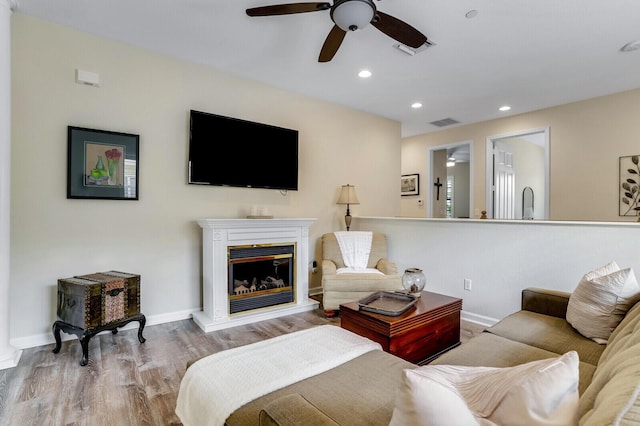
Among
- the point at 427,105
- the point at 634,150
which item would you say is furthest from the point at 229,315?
the point at 634,150

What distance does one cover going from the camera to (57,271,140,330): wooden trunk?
8.11 ft

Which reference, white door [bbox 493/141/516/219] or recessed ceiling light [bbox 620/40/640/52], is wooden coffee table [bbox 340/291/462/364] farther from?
white door [bbox 493/141/516/219]

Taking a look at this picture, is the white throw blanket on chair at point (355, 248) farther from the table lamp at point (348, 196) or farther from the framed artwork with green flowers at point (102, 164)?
the framed artwork with green flowers at point (102, 164)

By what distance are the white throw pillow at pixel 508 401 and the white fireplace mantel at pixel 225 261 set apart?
278cm

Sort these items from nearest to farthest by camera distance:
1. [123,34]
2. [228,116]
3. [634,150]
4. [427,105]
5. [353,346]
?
[353,346], [123,34], [228,116], [634,150], [427,105]

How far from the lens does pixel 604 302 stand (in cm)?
178

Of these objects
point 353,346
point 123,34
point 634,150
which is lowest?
point 353,346

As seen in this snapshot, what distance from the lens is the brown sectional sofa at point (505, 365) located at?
0.67 meters

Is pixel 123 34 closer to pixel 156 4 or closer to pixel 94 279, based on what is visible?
pixel 156 4

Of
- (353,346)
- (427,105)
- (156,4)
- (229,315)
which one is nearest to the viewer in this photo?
(353,346)

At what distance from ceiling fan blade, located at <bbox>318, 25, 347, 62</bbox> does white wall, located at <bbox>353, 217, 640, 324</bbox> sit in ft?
7.24

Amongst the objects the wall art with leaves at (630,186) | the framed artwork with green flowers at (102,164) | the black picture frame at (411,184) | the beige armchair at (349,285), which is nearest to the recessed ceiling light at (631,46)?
the wall art with leaves at (630,186)

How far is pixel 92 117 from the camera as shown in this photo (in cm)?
294

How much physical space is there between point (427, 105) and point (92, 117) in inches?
165
